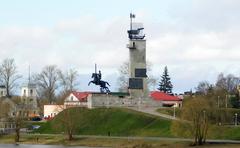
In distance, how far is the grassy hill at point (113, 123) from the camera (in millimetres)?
90812

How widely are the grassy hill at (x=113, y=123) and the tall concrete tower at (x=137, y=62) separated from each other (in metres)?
6.85

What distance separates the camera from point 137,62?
110m

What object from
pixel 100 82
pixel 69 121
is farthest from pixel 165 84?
pixel 69 121

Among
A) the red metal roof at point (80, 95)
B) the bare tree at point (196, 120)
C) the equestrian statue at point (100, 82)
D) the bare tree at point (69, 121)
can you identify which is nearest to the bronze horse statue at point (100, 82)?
the equestrian statue at point (100, 82)

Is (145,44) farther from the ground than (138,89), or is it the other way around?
(145,44)

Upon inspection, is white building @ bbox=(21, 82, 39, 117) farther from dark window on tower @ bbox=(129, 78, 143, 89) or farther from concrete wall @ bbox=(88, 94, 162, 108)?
dark window on tower @ bbox=(129, 78, 143, 89)

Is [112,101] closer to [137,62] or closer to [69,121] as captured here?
[137,62]

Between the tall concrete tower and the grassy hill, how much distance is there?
6.85 m

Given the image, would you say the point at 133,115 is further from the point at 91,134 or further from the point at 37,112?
the point at 37,112

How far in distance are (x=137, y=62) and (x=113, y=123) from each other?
50.3ft

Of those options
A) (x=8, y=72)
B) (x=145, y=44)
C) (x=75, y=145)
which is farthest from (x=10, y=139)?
(x=8, y=72)

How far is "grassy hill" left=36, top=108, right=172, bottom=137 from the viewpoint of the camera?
9081 centimetres

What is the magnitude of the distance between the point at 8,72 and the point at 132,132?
5929 cm

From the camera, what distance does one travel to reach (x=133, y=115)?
99750mm
